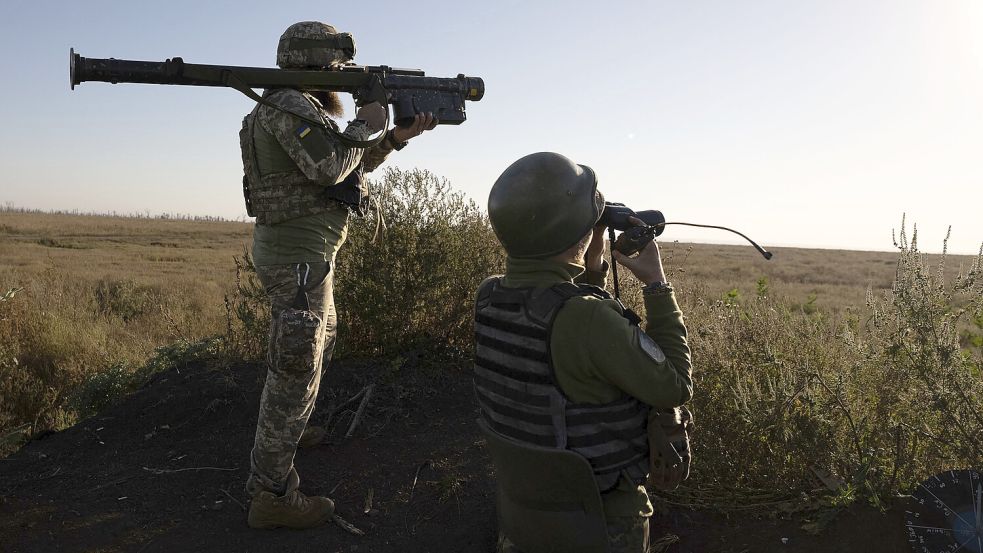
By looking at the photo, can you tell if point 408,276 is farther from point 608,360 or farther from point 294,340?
point 608,360

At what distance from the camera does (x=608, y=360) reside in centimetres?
207

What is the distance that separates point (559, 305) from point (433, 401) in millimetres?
3425

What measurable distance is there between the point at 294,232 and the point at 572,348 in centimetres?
211

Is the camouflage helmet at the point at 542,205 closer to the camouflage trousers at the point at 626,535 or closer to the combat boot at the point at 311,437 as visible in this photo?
the camouflage trousers at the point at 626,535

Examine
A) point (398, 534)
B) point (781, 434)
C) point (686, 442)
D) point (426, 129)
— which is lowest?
point (398, 534)

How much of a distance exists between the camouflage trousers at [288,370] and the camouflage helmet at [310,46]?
3.64ft

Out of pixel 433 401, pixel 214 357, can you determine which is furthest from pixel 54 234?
pixel 433 401

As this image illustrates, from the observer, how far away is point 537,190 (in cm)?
221

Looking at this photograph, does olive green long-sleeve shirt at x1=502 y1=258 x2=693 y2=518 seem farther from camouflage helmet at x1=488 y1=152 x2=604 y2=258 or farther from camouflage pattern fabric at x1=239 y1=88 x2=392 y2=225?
camouflage pattern fabric at x1=239 y1=88 x2=392 y2=225

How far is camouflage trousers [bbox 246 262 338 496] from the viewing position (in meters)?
3.59

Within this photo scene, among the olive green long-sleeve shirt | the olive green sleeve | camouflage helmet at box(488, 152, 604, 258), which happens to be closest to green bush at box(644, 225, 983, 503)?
the olive green long-sleeve shirt

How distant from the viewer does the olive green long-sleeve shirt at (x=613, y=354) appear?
2.07m

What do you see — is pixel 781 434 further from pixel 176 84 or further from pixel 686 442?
pixel 176 84

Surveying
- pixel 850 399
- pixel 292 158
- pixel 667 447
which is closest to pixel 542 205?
pixel 667 447
